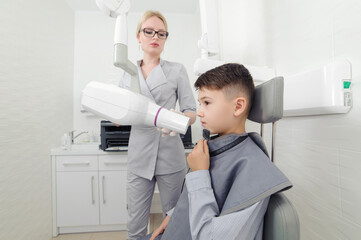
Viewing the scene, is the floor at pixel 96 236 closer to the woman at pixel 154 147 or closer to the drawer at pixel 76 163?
the drawer at pixel 76 163

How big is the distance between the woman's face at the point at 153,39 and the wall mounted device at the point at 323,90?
67 cm

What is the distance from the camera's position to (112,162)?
2.05 metres

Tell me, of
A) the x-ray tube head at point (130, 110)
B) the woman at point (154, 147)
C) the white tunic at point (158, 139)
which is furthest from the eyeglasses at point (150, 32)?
the x-ray tube head at point (130, 110)

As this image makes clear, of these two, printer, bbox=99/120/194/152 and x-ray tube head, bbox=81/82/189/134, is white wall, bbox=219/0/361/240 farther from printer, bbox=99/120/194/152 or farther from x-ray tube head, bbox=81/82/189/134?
printer, bbox=99/120/194/152

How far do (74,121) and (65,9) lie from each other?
1.33 m

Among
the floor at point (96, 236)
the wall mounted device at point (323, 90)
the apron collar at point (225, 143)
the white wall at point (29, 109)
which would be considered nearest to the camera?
the wall mounted device at point (323, 90)

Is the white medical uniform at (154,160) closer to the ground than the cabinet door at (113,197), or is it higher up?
higher up

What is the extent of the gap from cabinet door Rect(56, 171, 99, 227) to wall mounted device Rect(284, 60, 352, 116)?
195 centimetres

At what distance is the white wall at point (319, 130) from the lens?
1.90 feet

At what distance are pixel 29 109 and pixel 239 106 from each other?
70.2 inches

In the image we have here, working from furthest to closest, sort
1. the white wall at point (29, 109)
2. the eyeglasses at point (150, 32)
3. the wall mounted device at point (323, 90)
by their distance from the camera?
the white wall at point (29, 109), the eyeglasses at point (150, 32), the wall mounted device at point (323, 90)

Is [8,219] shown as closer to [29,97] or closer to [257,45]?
[29,97]

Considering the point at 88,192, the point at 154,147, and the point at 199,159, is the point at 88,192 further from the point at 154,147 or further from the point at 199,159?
the point at 199,159

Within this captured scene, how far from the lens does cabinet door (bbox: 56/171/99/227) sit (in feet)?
6.58
